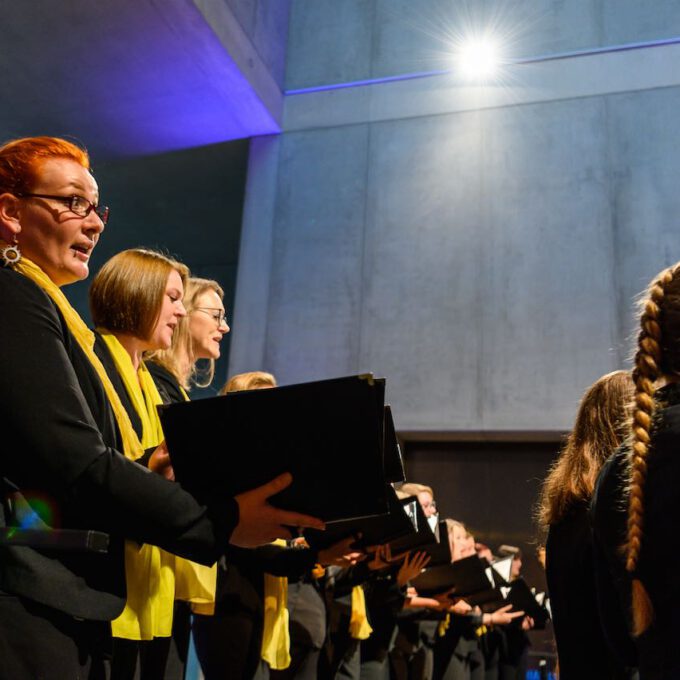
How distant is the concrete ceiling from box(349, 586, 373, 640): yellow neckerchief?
4.81 metres

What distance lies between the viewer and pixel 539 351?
696 cm

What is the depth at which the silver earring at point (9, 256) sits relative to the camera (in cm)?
153

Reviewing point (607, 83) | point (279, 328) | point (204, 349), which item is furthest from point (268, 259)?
point (204, 349)

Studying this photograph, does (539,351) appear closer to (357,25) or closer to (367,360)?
(367,360)

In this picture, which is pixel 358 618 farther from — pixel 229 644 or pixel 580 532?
pixel 580 532

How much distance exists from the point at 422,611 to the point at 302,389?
3680 millimetres

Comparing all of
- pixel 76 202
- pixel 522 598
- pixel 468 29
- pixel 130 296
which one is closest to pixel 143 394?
Answer: pixel 130 296

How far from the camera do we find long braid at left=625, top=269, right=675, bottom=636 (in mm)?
1348

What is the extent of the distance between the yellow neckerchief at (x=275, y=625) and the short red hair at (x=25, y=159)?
6.45ft

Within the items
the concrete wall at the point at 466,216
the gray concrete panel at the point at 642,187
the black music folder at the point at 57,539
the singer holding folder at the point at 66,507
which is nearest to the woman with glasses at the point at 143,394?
the singer holding folder at the point at 66,507

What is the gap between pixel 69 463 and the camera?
4.11 ft

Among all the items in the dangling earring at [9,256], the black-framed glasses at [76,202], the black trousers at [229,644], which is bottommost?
the black trousers at [229,644]

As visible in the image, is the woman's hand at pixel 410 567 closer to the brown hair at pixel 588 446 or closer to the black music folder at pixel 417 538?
the black music folder at pixel 417 538

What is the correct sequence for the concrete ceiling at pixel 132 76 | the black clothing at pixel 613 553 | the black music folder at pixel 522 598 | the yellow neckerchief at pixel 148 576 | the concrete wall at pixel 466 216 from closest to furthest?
the black clothing at pixel 613 553 < the yellow neckerchief at pixel 148 576 < the black music folder at pixel 522 598 < the concrete ceiling at pixel 132 76 < the concrete wall at pixel 466 216
